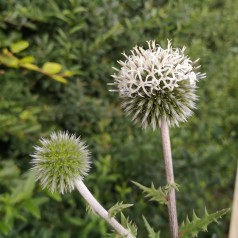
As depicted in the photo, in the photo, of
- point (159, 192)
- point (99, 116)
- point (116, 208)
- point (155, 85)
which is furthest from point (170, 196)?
point (99, 116)

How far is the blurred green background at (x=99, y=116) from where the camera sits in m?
1.86

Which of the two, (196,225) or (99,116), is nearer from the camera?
(196,225)

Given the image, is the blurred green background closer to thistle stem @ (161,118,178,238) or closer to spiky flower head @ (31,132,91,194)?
spiky flower head @ (31,132,91,194)

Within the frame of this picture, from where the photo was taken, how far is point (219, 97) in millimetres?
2812

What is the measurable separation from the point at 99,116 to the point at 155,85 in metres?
1.07

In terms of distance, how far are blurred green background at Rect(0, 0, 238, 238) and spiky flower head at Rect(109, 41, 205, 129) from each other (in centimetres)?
66

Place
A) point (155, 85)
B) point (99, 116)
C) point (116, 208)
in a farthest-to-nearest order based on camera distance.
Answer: point (99, 116)
point (155, 85)
point (116, 208)

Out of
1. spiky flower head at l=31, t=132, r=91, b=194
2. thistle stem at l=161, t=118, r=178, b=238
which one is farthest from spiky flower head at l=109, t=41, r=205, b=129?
spiky flower head at l=31, t=132, r=91, b=194

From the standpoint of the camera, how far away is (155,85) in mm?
1179

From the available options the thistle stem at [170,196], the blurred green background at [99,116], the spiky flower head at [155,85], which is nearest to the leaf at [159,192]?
the thistle stem at [170,196]

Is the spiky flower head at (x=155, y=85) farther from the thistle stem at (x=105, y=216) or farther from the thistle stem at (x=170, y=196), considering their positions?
the thistle stem at (x=105, y=216)

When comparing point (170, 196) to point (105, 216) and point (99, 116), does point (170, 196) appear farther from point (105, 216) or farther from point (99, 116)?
point (99, 116)

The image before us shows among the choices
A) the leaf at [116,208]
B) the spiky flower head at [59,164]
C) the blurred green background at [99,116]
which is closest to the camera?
the leaf at [116,208]

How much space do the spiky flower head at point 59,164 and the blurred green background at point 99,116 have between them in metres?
0.54
